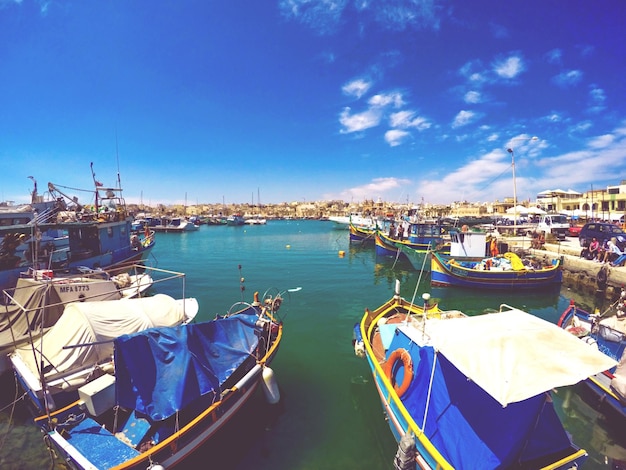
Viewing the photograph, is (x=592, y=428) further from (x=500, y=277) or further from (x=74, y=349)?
(x=74, y=349)

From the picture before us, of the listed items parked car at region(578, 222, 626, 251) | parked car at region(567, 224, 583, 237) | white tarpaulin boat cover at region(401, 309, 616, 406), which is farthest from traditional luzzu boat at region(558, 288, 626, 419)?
parked car at region(567, 224, 583, 237)

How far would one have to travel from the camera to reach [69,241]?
20594mm

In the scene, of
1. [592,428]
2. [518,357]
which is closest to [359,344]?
[518,357]

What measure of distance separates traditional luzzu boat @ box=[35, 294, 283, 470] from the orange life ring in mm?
3707

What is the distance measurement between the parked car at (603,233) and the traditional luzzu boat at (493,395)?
1100 inches

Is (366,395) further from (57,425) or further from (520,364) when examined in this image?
(57,425)

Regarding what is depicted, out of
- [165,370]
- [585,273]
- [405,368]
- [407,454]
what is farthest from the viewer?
[585,273]

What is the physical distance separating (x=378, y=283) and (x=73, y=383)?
2025cm

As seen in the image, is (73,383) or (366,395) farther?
(366,395)

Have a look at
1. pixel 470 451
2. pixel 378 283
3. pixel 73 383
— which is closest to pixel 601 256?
pixel 378 283

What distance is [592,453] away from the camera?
696 cm

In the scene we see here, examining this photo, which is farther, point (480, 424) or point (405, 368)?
point (405, 368)

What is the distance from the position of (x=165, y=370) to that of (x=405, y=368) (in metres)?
5.54

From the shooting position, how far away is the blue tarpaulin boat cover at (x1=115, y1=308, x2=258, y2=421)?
6125 mm
